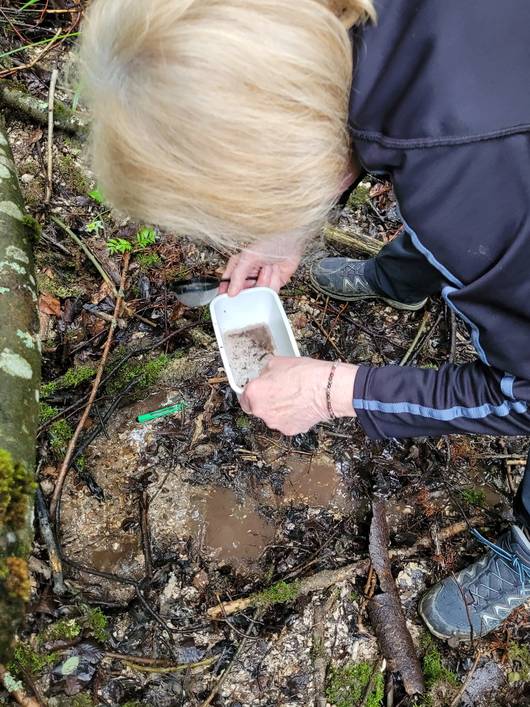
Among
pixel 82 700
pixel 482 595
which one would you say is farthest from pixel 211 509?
pixel 482 595

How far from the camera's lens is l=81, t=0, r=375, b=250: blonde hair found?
1.08 m

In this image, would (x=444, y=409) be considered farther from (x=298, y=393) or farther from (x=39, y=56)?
(x=39, y=56)

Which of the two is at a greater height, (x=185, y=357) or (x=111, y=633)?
(x=185, y=357)

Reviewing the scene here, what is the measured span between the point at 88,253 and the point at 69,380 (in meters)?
0.76

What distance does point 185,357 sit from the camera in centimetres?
269

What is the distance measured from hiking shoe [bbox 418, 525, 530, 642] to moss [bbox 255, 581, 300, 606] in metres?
0.59

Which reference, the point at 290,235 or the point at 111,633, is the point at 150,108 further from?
the point at 111,633

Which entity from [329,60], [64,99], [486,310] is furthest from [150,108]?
[64,99]

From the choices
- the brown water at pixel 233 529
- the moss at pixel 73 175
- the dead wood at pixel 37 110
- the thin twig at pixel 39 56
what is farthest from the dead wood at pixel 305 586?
the thin twig at pixel 39 56

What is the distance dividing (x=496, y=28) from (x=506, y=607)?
219 cm

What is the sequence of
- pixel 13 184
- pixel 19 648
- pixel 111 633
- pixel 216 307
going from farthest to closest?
pixel 216 307 → pixel 13 184 → pixel 111 633 → pixel 19 648

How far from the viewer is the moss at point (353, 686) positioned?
2.12m

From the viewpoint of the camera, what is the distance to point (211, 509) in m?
2.39

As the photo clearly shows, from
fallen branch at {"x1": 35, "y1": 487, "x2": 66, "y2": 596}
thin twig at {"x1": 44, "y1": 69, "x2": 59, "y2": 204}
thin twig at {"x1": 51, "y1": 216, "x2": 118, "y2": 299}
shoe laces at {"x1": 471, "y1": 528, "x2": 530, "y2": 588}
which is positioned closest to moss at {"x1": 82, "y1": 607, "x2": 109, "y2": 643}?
fallen branch at {"x1": 35, "y1": 487, "x2": 66, "y2": 596}
